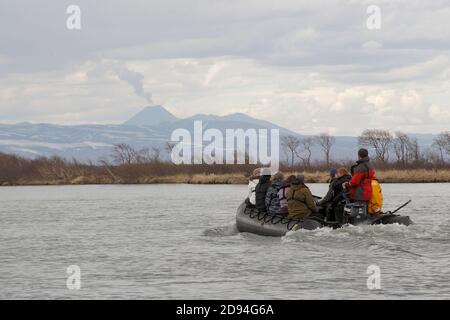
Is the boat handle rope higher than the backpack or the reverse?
the reverse

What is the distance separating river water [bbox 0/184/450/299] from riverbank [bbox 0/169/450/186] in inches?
1393

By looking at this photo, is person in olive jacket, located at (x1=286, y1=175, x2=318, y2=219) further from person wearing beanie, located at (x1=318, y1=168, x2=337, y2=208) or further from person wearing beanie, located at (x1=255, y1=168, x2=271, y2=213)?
person wearing beanie, located at (x1=255, y1=168, x2=271, y2=213)

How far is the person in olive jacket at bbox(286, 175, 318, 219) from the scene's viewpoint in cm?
2164

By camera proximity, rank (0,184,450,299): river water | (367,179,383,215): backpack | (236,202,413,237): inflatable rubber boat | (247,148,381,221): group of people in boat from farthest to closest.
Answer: (236,202,413,237): inflatable rubber boat < (367,179,383,215): backpack < (247,148,381,221): group of people in boat < (0,184,450,299): river water

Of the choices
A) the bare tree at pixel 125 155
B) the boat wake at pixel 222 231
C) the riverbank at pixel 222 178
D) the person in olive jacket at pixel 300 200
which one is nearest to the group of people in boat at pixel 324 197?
the person in olive jacket at pixel 300 200

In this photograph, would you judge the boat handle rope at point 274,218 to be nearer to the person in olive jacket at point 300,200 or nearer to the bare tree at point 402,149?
the person in olive jacket at point 300,200

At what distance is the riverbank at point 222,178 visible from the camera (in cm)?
6544

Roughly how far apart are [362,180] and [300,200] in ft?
5.81

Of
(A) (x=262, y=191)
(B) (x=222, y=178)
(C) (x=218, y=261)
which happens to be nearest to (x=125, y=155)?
(B) (x=222, y=178)

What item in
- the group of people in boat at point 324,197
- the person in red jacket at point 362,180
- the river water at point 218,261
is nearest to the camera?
the river water at point 218,261

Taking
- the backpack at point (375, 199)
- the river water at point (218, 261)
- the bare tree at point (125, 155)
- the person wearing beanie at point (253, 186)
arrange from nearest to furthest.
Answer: the river water at point (218, 261), the backpack at point (375, 199), the person wearing beanie at point (253, 186), the bare tree at point (125, 155)

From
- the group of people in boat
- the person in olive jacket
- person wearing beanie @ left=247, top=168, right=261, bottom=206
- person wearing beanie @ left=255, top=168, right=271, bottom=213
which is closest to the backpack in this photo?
the group of people in boat

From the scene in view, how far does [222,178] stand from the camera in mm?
69875
